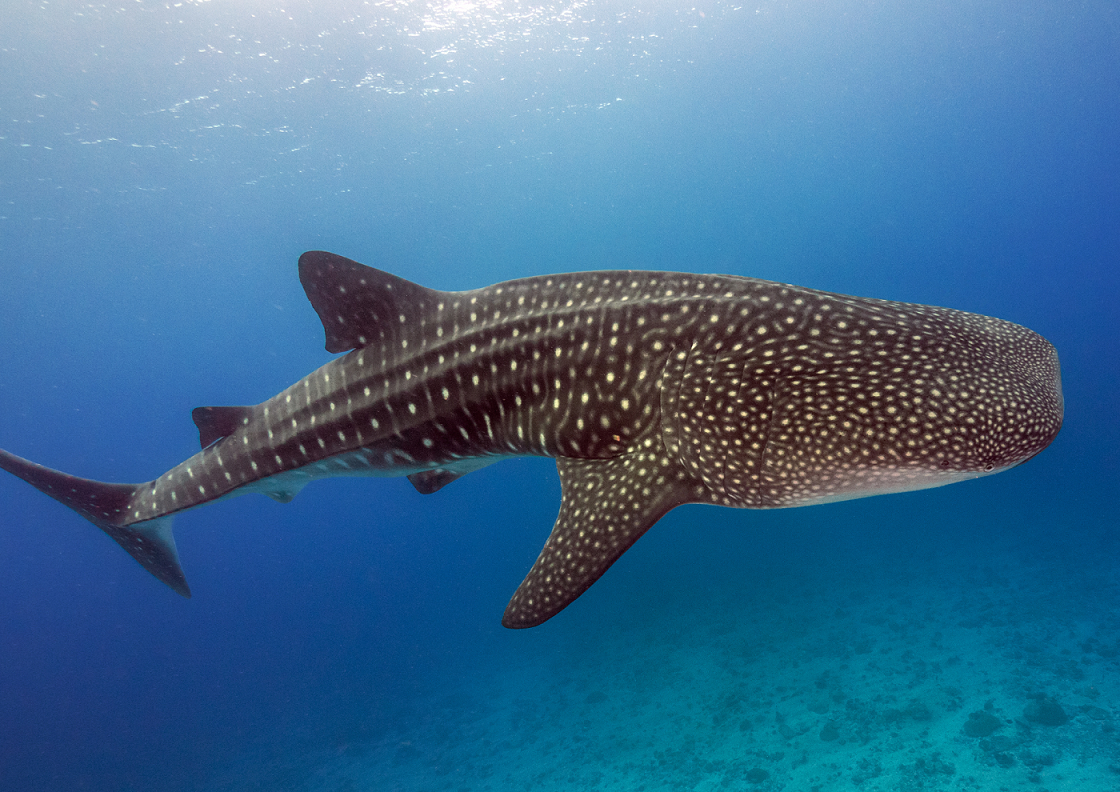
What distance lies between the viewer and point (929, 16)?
122 feet

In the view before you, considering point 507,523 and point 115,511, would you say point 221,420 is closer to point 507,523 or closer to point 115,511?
point 115,511

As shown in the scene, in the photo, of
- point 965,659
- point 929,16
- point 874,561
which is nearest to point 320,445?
point 965,659

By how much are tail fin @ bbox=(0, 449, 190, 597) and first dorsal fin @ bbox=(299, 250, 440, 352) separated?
261cm

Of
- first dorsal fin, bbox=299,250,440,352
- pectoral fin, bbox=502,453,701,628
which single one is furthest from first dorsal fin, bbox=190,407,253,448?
pectoral fin, bbox=502,453,701,628

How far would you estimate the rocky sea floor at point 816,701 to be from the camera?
28.2 ft

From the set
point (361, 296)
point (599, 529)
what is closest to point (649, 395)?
point (599, 529)

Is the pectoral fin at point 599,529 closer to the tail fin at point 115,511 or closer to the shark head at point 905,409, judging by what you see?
the shark head at point 905,409

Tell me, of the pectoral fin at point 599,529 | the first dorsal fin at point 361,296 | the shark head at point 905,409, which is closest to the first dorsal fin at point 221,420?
the first dorsal fin at point 361,296

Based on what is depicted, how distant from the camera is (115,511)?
15.4ft

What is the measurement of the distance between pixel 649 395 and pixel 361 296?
83.4 inches

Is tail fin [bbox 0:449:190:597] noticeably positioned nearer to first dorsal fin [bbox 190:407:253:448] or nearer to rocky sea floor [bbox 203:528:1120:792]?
first dorsal fin [bbox 190:407:253:448]

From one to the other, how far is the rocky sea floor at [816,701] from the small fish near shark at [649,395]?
28.4 feet

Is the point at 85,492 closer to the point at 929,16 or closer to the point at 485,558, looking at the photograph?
the point at 485,558

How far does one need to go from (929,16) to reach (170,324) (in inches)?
2611
